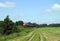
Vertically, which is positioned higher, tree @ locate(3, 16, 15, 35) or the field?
tree @ locate(3, 16, 15, 35)

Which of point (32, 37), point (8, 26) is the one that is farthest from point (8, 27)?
point (32, 37)

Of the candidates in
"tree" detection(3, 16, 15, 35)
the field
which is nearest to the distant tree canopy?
"tree" detection(3, 16, 15, 35)

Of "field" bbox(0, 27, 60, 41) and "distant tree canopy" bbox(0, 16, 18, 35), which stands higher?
"distant tree canopy" bbox(0, 16, 18, 35)

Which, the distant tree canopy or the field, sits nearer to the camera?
the field

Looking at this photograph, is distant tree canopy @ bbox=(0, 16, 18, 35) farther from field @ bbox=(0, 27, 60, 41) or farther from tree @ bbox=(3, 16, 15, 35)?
field @ bbox=(0, 27, 60, 41)

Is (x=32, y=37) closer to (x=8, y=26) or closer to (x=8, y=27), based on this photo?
(x=8, y=27)

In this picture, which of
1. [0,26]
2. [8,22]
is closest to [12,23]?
[8,22]

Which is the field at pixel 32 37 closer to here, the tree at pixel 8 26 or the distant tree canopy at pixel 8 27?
the distant tree canopy at pixel 8 27

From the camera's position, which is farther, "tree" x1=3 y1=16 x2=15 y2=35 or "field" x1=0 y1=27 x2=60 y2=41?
"tree" x1=3 y1=16 x2=15 y2=35

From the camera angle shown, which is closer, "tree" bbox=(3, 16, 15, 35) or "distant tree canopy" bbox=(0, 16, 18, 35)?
"distant tree canopy" bbox=(0, 16, 18, 35)

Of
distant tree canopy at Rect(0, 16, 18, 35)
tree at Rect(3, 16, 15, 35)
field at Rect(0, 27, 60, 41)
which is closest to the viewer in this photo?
field at Rect(0, 27, 60, 41)

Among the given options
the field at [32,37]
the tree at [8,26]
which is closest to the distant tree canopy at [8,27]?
the tree at [8,26]

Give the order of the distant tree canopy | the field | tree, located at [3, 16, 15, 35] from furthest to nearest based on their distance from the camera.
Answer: tree, located at [3, 16, 15, 35]
the distant tree canopy
the field

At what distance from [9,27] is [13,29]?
2.11m
